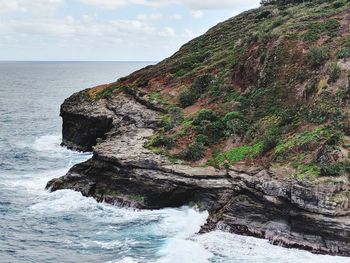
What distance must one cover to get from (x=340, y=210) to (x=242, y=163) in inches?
396

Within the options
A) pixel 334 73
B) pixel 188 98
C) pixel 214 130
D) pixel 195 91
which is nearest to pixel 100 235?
pixel 214 130

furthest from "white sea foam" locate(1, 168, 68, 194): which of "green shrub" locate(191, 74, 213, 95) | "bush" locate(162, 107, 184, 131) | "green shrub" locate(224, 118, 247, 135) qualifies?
"green shrub" locate(224, 118, 247, 135)

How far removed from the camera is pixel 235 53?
206ft

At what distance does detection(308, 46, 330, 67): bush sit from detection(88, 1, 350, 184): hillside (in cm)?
9

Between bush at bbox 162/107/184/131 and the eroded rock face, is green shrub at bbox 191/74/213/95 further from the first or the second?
the eroded rock face

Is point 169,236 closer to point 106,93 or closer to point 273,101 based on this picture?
point 273,101

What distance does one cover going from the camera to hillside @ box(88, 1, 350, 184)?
3791cm

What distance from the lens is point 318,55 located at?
46.0 meters

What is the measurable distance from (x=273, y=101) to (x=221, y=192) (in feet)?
42.2

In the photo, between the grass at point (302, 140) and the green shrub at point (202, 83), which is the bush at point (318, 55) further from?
the green shrub at point (202, 83)

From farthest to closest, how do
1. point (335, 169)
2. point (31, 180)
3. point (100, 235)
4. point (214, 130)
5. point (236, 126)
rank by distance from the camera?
point (31, 180)
point (214, 130)
point (236, 126)
point (100, 235)
point (335, 169)

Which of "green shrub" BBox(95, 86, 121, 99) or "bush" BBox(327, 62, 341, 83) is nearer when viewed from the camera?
"bush" BBox(327, 62, 341, 83)

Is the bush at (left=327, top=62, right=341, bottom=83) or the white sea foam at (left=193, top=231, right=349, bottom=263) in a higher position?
the bush at (left=327, top=62, right=341, bottom=83)

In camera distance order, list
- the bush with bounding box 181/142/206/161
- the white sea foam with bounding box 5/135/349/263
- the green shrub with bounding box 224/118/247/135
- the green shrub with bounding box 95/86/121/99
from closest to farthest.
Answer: the white sea foam with bounding box 5/135/349/263 < the bush with bounding box 181/142/206/161 < the green shrub with bounding box 224/118/247/135 < the green shrub with bounding box 95/86/121/99
